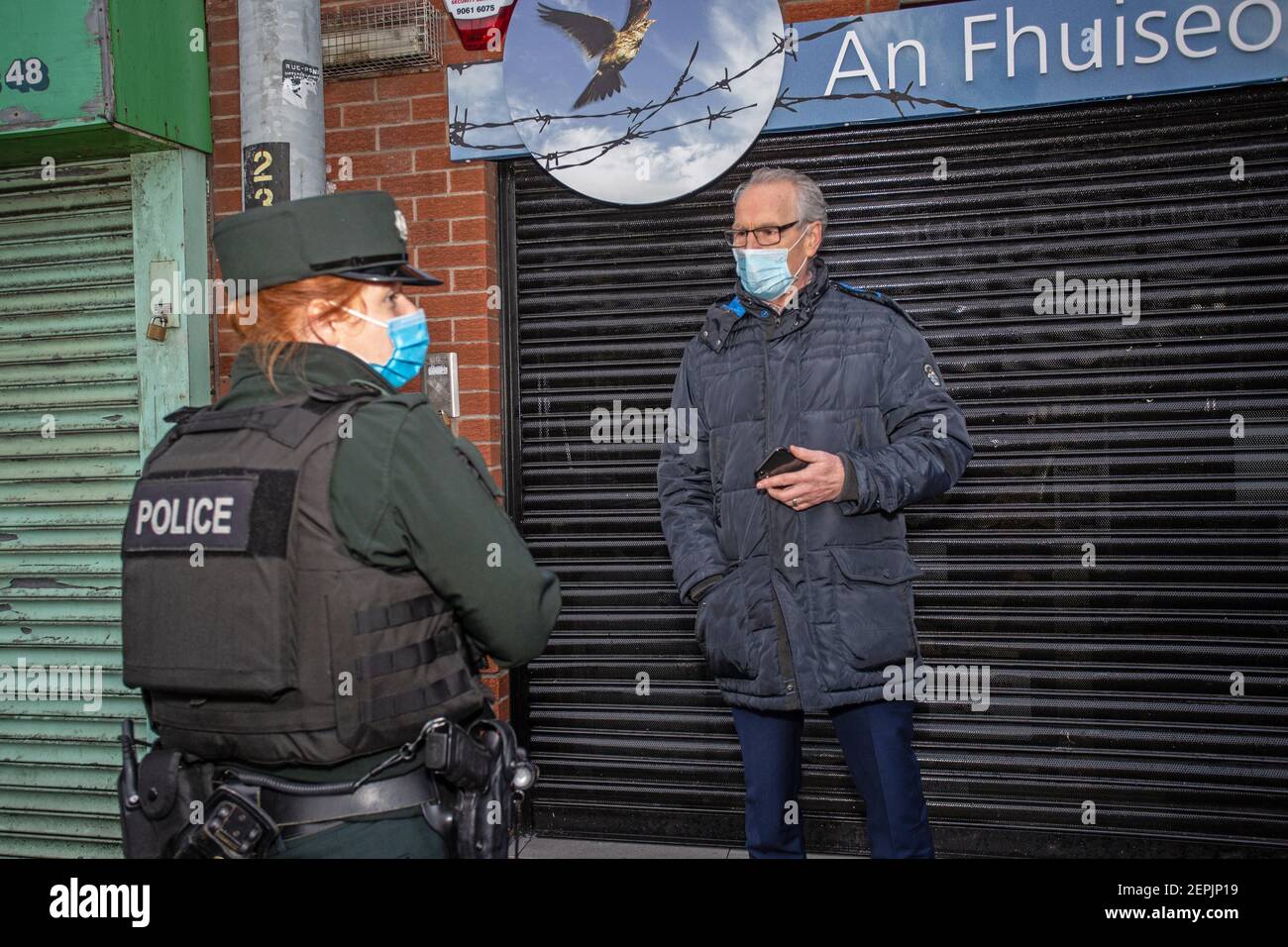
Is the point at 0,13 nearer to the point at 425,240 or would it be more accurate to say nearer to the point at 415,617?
the point at 425,240

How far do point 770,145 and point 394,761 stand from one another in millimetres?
3172

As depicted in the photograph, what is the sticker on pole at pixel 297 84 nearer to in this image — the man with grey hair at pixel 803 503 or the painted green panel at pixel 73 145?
the painted green panel at pixel 73 145

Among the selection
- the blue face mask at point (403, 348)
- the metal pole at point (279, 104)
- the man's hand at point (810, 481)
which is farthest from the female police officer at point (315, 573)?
the metal pole at point (279, 104)

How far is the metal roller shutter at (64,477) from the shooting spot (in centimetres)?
423

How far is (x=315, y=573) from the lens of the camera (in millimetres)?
1786

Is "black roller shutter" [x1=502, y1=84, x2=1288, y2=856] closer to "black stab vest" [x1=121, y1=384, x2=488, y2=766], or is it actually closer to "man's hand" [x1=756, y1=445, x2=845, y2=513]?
"man's hand" [x1=756, y1=445, x2=845, y2=513]

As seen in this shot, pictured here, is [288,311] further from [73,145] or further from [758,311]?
[73,145]

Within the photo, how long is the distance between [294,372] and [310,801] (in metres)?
0.83

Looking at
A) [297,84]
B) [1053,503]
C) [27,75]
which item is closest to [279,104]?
[297,84]

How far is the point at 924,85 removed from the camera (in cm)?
390

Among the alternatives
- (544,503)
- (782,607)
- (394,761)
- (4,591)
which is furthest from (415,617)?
(4,591)

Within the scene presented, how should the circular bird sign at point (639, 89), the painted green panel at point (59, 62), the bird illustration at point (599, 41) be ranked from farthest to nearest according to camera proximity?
the bird illustration at point (599, 41) < the circular bird sign at point (639, 89) < the painted green panel at point (59, 62)

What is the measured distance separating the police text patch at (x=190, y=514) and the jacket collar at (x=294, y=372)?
208 millimetres

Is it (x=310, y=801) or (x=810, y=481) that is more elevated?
(x=810, y=481)
